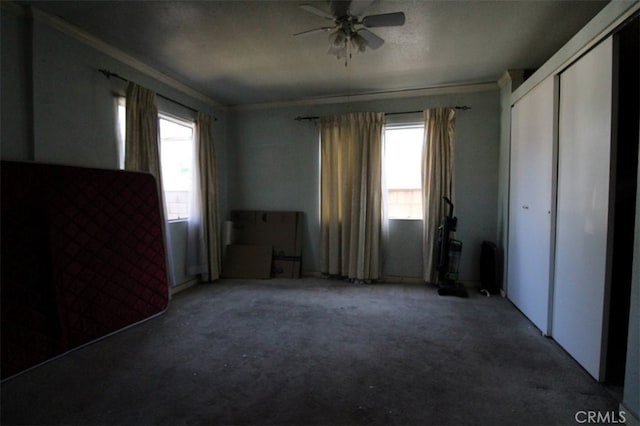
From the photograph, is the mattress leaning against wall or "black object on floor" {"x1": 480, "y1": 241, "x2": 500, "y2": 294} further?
"black object on floor" {"x1": 480, "y1": 241, "x2": 500, "y2": 294}

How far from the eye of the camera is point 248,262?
4590 millimetres

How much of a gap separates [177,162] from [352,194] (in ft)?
7.74

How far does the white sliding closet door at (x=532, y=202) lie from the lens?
2.55 m

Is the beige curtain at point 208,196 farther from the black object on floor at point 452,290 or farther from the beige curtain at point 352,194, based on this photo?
the black object on floor at point 452,290

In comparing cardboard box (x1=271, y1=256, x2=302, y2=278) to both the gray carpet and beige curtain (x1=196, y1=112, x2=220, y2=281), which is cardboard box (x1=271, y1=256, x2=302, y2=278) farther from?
the gray carpet

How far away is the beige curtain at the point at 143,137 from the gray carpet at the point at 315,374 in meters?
1.37

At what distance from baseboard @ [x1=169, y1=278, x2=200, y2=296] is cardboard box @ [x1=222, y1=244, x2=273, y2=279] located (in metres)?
0.46

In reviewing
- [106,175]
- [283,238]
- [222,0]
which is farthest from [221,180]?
[222,0]

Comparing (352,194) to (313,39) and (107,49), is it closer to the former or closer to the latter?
(313,39)

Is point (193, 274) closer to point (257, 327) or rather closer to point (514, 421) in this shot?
point (257, 327)

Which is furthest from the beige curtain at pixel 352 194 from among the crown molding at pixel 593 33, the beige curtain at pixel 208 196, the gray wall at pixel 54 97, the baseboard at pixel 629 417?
the baseboard at pixel 629 417

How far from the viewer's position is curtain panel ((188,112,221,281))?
4086mm

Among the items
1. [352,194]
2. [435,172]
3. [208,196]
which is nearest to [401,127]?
[435,172]

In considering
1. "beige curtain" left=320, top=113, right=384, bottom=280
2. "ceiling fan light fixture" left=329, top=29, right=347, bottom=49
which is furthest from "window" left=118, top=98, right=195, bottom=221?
"ceiling fan light fixture" left=329, top=29, right=347, bottom=49
